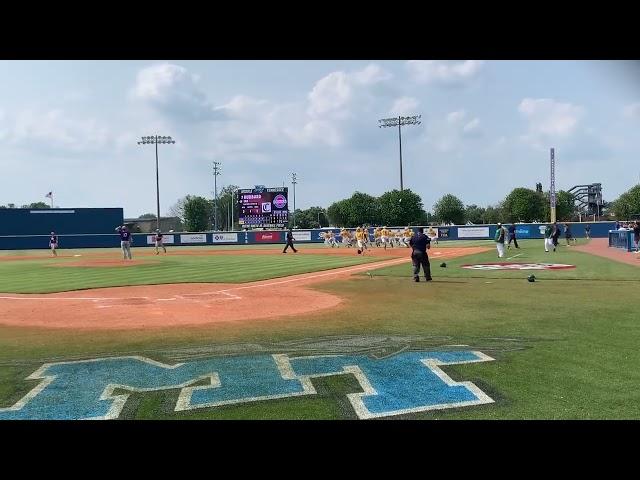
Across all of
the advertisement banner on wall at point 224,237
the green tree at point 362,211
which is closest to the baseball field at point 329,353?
the advertisement banner on wall at point 224,237

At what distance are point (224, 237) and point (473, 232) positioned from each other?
1077 inches

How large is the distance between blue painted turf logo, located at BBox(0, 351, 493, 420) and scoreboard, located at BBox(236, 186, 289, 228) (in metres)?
43.4

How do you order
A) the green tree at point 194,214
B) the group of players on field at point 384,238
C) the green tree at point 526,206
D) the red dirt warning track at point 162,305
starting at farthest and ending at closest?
the green tree at point 194,214 < the green tree at point 526,206 < the group of players on field at point 384,238 < the red dirt warning track at point 162,305

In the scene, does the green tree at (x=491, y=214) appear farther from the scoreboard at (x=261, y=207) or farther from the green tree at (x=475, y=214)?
the scoreboard at (x=261, y=207)

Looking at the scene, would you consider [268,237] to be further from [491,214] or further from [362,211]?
[491,214]

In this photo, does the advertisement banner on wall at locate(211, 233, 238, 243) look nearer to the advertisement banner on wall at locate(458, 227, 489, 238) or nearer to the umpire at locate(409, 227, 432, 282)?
the advertisement banner on wall at locate(458, 227, 489, 238)

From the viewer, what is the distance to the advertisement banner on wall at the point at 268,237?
190 ft

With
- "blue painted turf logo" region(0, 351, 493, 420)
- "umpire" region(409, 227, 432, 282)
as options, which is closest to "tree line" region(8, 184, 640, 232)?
"umpire" region(409, 227, 432, 282)

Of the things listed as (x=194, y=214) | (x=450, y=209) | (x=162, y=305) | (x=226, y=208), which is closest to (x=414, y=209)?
(x=450, y=209)

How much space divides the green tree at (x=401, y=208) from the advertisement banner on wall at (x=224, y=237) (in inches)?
994

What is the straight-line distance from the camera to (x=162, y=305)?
12.7 m

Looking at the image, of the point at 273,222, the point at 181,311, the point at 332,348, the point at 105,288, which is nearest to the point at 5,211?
the point at 273,222
